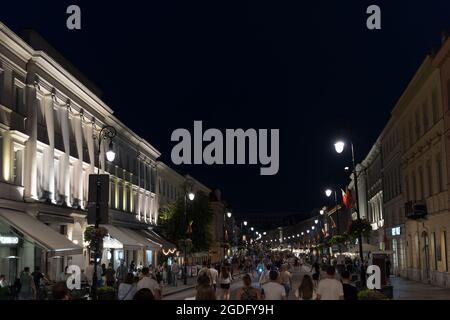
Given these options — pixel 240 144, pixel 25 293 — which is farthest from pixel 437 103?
pixel 25 293

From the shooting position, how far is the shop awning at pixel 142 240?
50.6 metres

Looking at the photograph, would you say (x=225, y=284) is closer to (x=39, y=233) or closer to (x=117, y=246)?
(x=39, y=233)

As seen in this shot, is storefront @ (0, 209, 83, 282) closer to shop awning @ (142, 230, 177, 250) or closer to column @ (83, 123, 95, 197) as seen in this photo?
column @ (83, 123, 95, 197)

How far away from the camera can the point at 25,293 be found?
2728 cm

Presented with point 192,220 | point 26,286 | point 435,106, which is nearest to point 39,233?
point 26,286

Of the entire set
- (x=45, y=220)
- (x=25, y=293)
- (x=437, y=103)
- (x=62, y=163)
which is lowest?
(x=25, y=293)

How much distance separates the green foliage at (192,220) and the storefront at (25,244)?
28.0m

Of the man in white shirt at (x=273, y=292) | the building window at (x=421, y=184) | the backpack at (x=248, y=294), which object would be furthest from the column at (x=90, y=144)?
the backpack at (x=248, y=294)

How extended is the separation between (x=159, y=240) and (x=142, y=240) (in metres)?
7.86

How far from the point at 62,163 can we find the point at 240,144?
1973 cm

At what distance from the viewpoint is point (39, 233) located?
30.5 metres

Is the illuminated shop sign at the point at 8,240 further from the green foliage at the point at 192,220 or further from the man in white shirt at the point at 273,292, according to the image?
the green foliage at the point at 192,220

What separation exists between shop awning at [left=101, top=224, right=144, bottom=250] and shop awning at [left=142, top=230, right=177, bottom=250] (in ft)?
27.2
